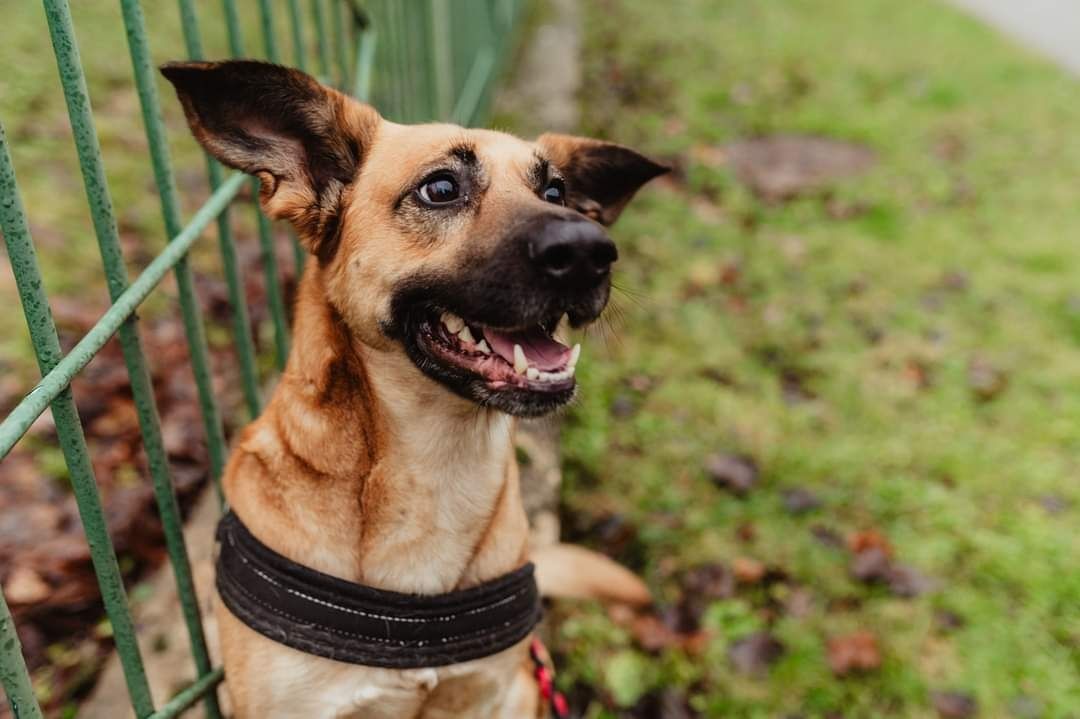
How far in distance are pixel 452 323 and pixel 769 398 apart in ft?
8.28

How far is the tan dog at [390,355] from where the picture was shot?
1835 mm

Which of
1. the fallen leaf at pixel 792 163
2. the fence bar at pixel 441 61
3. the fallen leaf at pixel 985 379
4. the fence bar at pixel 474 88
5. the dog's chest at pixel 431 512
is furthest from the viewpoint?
the fallen leaf at pixel 792 163

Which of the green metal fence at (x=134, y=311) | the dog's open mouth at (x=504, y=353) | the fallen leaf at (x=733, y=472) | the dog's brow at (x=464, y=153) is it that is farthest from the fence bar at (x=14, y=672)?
the fallen leaf at (x=733, y=472)

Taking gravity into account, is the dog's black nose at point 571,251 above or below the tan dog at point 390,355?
above

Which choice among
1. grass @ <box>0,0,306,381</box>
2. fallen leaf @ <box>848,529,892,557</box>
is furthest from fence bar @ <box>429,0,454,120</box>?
fallen leaf @ <box>848,529,892,557</box>

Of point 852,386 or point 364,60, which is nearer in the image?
point 364,60

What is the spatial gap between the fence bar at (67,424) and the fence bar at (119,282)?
0.09 m

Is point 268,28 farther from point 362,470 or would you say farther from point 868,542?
point 868,542

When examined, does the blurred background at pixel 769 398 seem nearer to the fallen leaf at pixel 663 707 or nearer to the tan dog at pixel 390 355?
the fallen leaf at pixel 663 707

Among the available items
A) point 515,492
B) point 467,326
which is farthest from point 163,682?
point 467,326

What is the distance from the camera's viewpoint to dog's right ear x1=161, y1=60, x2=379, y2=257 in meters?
1.77

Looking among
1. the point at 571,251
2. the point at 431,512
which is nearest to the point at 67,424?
the point at 431,512

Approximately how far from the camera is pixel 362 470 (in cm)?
194

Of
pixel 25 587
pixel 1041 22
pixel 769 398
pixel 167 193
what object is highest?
pixel 167 193
